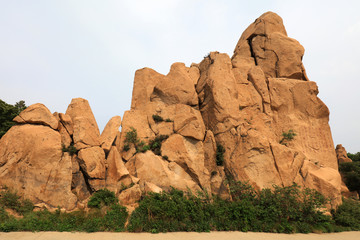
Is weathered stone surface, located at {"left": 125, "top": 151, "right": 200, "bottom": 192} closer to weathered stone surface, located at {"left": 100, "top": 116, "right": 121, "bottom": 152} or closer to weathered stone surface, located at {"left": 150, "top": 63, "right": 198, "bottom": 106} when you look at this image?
weathered stone surface, located at {"left": 100, "top": 116, "right": 121, "bottom": 152}

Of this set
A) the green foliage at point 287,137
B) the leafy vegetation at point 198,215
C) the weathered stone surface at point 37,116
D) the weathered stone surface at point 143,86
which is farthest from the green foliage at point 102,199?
the green foliage at point 287,137

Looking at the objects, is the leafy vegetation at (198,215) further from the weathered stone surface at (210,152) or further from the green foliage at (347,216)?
the weathered stone surface at (210,152)

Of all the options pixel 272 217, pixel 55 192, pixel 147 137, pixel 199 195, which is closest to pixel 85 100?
pixel 147 137

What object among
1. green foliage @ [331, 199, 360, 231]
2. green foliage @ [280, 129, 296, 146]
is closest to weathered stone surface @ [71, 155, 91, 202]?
green foliage @ [280, 129, 296, 146]

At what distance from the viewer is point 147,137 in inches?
642

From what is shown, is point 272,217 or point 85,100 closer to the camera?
point 272,217

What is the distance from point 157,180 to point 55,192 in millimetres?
6402

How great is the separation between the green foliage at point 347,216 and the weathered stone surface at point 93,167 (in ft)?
53.4

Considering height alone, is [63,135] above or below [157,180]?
above

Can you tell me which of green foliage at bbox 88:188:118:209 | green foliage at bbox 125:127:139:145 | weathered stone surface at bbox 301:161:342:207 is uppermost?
green foliage at bbox 125:127:139:145

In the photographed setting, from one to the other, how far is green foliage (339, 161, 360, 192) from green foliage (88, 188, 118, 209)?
23314 millimetres

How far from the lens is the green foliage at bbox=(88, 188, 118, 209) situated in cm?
1179

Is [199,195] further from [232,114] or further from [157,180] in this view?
[232,114]

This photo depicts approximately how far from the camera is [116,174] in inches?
528
